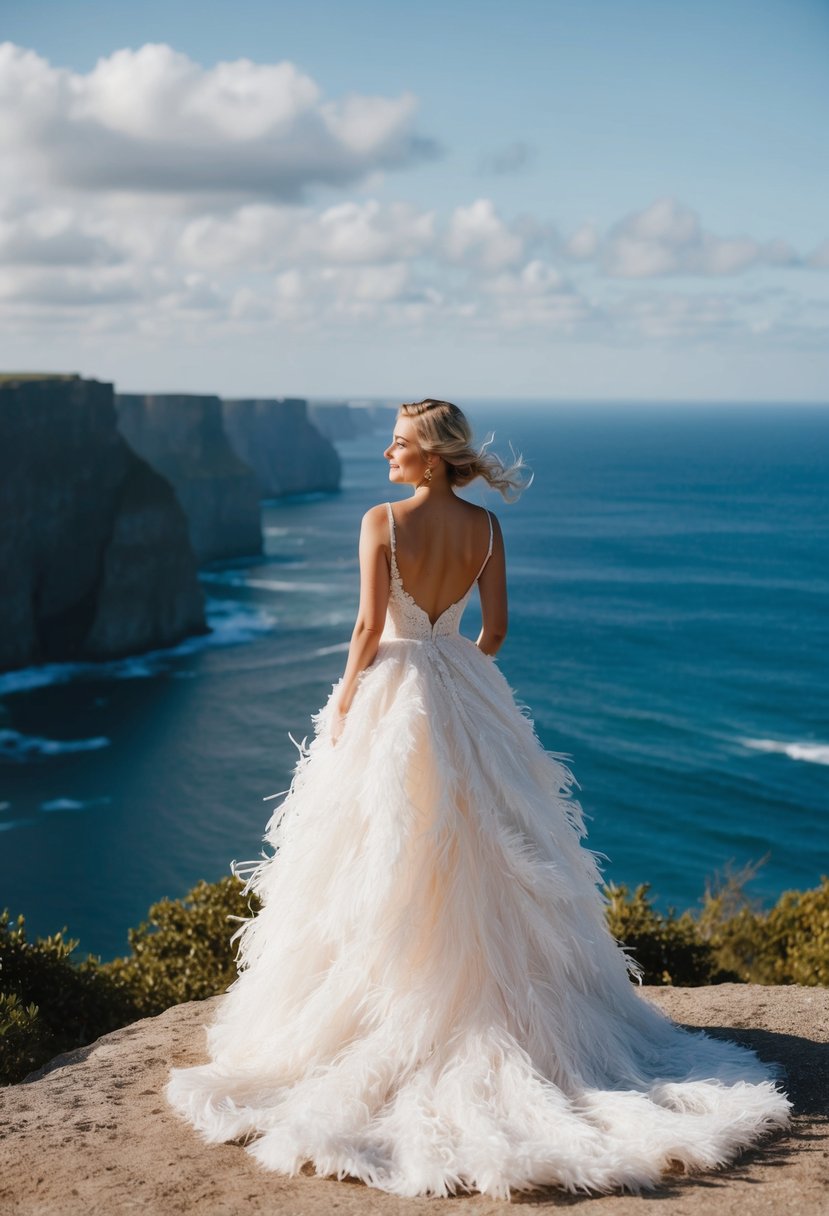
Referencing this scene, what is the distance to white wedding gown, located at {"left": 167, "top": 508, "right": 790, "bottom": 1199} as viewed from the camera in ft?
17.3

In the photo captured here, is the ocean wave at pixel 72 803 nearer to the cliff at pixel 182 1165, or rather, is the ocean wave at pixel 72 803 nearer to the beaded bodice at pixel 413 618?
the cliff at pixel 182 1165

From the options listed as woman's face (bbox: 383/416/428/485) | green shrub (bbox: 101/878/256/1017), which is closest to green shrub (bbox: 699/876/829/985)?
green shrub (bbox: 101/878/256/1017)

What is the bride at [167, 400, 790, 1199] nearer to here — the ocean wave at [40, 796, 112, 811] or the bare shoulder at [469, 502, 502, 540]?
the bare shoulder at [469, 502, 502, 540]

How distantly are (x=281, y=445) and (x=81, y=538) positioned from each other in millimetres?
73316

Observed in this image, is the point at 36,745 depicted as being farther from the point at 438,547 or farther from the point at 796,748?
the point at 438,547

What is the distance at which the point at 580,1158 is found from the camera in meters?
5.07

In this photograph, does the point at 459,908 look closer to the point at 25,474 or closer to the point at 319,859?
the point at 319,859

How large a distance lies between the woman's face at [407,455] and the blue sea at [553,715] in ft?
94.8

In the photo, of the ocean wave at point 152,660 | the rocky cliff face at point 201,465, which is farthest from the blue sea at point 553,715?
the rocky cliff face at point 201,465

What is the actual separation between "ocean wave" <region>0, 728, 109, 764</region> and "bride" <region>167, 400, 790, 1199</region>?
48.1m

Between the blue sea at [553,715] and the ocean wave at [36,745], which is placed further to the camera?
the ocean wave at [36,745]

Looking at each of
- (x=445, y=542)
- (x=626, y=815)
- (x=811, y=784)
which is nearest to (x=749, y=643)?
(x=811, y=784)

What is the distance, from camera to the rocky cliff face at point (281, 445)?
13725 centimetres

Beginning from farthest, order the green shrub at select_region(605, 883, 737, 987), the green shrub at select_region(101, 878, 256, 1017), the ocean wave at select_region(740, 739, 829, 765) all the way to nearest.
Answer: the ocean wave at select_region(740, 739, 829, 765) → the green shrub at select_region(605, 883, 737, 987) → the green shrub at select_region(101, 878, 256, 1017)
